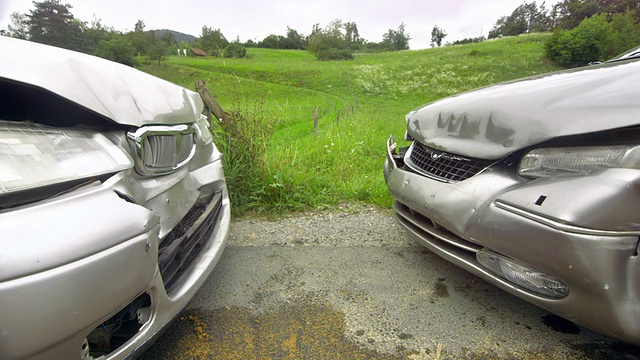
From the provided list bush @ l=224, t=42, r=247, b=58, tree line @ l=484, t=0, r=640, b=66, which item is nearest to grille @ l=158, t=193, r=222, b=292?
bush @ l=224, t=42, r=247, b=58

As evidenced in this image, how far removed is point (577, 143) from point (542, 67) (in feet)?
122

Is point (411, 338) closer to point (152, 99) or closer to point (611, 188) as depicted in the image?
point (611, 188)

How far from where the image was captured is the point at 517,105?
156 centimetres

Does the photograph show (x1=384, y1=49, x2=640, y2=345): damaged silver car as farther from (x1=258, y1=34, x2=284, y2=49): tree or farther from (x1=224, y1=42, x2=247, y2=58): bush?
(x1=258, y1=34, x2=284, y2=49): tree

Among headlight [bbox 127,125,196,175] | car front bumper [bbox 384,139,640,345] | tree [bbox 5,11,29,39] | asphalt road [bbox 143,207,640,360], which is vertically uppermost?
tree [bbox 5,11,29,39]

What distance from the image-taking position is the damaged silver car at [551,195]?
3.64 ft

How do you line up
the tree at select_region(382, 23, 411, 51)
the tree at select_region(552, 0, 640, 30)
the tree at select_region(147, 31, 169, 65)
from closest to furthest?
the tree at select_region(552, 0, 640, 30), the tree at select_region(147, 31, 169, 65), the tree at select_region(382, 23, 411, 51)

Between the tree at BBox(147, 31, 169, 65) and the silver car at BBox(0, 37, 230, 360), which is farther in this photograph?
the tree at BBox(147, 31, 169, 65)

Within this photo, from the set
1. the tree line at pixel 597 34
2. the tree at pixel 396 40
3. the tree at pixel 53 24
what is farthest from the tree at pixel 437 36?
the tree at pixel 53 24

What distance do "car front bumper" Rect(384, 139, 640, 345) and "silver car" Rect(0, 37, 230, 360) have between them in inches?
49.8

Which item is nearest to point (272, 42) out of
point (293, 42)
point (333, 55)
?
point (293, 42)

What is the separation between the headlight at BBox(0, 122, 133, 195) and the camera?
90 centimetres

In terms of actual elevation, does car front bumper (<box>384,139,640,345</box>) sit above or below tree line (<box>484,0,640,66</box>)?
below

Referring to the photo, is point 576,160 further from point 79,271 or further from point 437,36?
point 437,36
